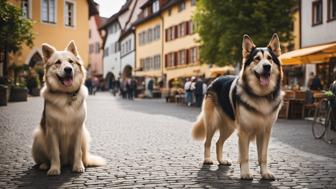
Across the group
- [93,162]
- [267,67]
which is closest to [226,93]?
[267,67]

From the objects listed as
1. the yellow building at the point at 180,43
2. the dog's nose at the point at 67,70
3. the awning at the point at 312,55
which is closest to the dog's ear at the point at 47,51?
the dog's nose at the point at 67,70

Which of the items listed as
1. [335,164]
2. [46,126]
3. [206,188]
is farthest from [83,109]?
[335,164]

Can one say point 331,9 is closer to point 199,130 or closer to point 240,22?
point 240,22

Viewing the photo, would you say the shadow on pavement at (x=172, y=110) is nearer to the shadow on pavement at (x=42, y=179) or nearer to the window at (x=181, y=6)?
the shadow on pavement at (x=42, y=179)

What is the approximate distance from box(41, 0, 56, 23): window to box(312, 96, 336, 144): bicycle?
27401 millimetres

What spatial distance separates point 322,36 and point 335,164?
21.0 meters

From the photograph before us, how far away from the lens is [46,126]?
22.5ft

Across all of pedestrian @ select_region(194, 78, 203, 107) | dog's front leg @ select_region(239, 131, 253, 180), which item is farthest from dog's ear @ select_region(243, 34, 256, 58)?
pedestrian @ select_region(194, 78, 203, 107)

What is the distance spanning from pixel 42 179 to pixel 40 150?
69cm

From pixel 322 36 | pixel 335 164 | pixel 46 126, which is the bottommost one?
pixel 335 164

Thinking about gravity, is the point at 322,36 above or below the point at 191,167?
above

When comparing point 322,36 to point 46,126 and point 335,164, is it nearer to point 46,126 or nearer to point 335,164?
point 335,164

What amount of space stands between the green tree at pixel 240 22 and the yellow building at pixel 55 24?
11527 mm

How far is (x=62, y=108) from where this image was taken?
675 centimetres
